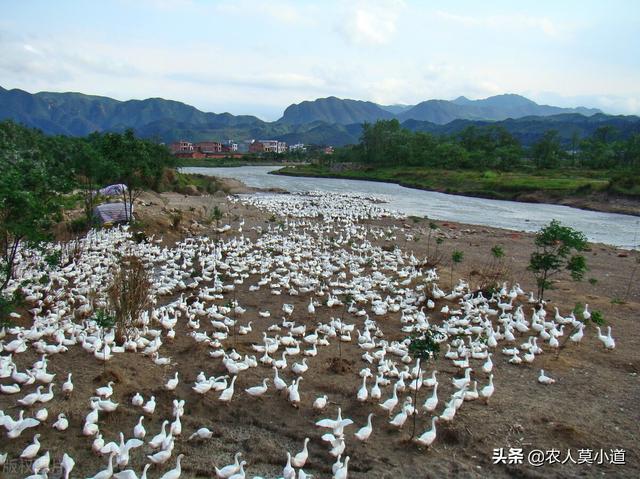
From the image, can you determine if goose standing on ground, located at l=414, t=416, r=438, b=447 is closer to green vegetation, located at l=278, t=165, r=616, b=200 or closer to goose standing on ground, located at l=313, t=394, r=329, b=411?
goose standing on ground, located at l=313, t=394, r=329, b=411

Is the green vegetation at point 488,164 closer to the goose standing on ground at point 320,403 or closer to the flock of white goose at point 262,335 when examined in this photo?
the flock of white goose at point 262,335

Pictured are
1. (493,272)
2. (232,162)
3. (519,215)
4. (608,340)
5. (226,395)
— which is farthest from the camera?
(232,162)

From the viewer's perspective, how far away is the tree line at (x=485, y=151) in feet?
256

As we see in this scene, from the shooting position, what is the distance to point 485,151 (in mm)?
91188

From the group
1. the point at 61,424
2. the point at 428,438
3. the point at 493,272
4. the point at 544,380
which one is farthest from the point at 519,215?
the point at 61,424

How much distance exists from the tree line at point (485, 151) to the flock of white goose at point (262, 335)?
59257 mm

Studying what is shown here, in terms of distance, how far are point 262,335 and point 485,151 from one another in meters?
85.3

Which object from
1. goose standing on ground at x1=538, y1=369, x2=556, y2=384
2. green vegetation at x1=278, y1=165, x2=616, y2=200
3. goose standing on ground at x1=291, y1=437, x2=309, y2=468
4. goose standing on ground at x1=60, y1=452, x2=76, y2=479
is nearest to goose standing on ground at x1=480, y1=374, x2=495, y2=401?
goose standing on ground at x1=538, y1=369, x2=556, y2=384

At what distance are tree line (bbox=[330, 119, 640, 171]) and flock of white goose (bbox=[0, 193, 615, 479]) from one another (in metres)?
59.3

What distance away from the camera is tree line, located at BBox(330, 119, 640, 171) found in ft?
256

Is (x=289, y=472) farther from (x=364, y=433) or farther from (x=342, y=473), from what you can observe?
(x=364, y=433)

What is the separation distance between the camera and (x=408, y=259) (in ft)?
74.4

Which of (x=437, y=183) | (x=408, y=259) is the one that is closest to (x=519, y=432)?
(x=408, y=259)

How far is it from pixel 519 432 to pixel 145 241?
1967 centimetres
